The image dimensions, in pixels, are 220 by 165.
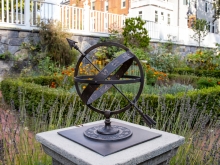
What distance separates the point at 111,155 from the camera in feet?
5.37

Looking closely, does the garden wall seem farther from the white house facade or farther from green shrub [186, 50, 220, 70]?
the white house facade

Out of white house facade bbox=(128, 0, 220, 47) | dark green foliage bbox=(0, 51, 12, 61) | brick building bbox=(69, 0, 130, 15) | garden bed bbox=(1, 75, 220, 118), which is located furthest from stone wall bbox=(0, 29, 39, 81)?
brick building bbox=(69, 0, 130, 15)

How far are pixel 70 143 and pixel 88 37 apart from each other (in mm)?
8936

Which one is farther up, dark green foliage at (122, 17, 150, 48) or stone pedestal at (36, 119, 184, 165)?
dark green foliage at (122, 17, 150, 48)

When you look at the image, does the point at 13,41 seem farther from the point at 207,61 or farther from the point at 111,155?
the point at 207,61

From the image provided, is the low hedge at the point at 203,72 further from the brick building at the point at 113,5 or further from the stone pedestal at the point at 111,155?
the brick building at the point at 113,5

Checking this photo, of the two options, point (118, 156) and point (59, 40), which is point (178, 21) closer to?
point (59, 40)

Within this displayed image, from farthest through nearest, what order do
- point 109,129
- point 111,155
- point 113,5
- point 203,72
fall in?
1. point 113,5
2. point 203,72
3. point 109,129
4. point 111,155

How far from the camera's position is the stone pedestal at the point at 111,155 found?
160 cm

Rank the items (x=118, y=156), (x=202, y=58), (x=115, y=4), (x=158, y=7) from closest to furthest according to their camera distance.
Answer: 1. (x=118, y=156)
2. (x=202, y=58)
3. (x=158, y=7)
4. (x=115, y=4)

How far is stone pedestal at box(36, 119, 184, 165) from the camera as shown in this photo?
160cm

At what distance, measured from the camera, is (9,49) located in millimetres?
8375

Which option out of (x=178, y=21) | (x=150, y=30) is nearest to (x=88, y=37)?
(x=150, y=30)

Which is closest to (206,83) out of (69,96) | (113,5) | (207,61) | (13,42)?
(69,96)
